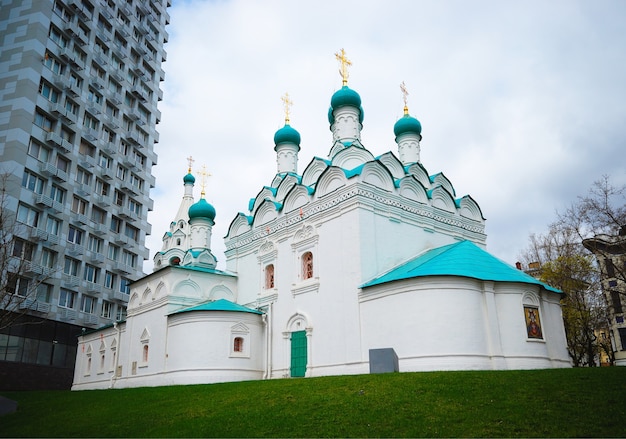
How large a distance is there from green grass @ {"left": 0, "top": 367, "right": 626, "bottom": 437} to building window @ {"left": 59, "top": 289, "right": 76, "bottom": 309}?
15002 millimetres

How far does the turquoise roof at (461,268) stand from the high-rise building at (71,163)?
1603 centimetres

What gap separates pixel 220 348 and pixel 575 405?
12051mm

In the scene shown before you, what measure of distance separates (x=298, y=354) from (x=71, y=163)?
18117 mm

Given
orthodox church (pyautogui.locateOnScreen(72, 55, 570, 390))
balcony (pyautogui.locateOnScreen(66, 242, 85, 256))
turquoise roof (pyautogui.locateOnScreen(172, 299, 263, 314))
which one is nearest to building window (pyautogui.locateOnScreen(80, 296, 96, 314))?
balcony (pyautogui.locateOnScreen(66, 242, 85, 256))

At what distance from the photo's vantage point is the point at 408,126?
21.2 m

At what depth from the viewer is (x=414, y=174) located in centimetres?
1966

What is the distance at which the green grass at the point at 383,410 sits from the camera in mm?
7516

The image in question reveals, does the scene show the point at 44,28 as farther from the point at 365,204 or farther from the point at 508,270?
the point at 508,270

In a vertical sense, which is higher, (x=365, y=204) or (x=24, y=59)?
(x=24, y=59)

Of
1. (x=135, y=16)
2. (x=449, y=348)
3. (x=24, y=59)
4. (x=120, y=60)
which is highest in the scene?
(x=135, y=16)

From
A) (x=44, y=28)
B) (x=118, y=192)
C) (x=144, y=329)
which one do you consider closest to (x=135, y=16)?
(x=44, y=28)

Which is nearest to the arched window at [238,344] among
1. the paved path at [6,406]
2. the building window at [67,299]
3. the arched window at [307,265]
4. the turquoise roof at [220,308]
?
the turquoise roof at [220,308]

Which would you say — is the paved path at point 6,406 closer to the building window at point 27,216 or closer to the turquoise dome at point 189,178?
the building window at point 27,216

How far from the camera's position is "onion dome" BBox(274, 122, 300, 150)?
22406mm
